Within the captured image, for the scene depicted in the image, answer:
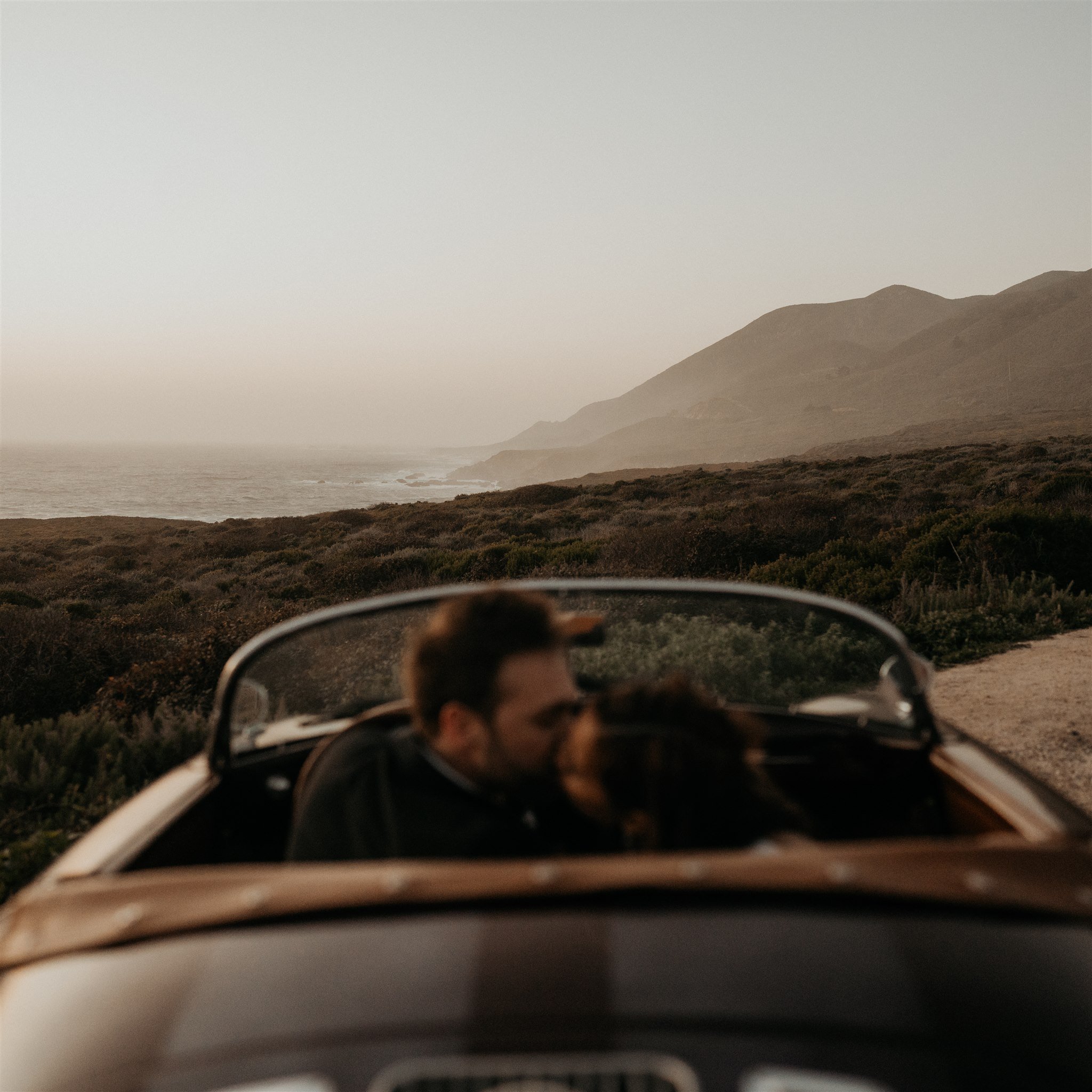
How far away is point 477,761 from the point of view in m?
1.64

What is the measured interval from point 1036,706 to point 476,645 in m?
6.28

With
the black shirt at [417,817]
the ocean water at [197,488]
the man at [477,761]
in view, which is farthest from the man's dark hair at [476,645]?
the ocean water at [197,488]

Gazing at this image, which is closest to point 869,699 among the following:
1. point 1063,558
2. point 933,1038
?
point 933,1038

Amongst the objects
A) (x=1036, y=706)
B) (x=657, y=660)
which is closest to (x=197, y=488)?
(x=657, y=660)

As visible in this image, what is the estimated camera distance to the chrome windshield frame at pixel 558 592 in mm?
2010

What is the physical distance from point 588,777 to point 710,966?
421 mm

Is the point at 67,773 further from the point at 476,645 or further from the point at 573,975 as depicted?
the point at 573,975

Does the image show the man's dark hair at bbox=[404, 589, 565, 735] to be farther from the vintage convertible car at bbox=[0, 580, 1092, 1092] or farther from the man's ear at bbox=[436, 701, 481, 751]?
the vintage convertible car at bbox=[0, 580, 1092, 1092]

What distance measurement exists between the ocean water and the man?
54.6 metres

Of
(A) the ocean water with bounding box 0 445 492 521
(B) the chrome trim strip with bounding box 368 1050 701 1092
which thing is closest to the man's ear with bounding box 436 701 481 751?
(B) the chrome trim strip with bounding box 368 1050 701 1092

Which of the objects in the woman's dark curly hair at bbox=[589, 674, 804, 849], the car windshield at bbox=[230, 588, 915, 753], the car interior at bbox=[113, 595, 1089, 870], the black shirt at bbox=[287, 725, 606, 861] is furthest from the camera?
the car windshield at bbox=[230, 588, 915, 753]

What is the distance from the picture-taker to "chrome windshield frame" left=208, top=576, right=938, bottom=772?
2.01 metres

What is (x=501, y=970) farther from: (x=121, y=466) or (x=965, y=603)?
(x=121, y=466)

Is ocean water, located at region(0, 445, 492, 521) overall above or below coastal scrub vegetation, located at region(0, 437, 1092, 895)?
above
